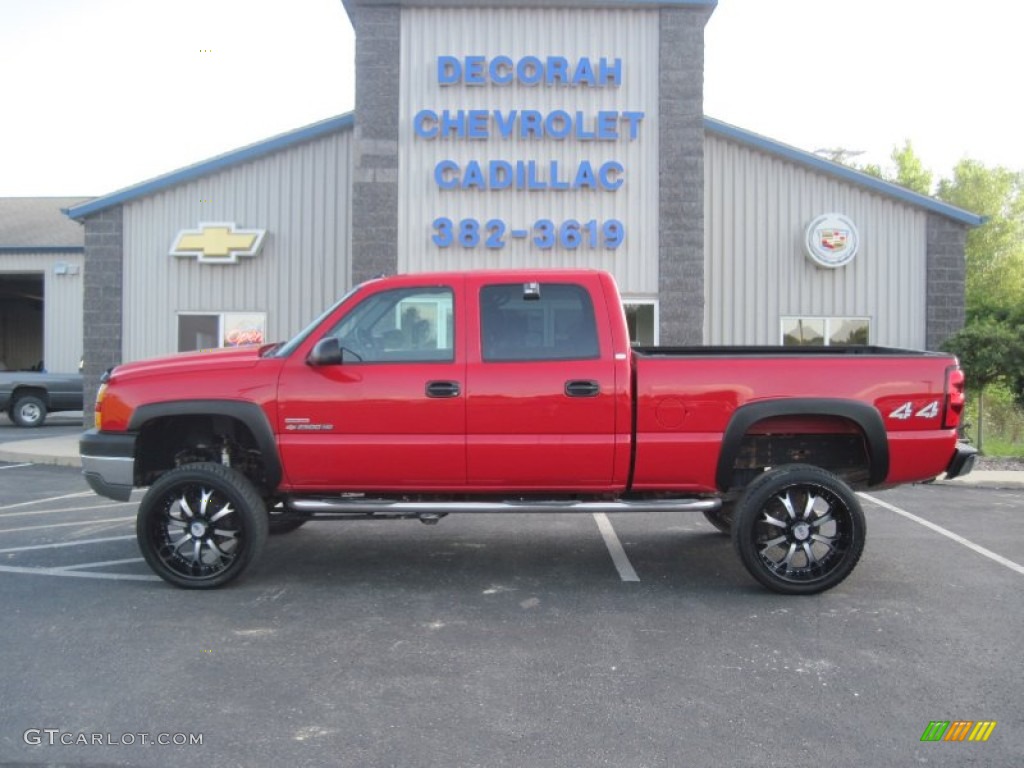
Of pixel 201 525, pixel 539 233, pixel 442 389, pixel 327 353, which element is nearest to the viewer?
pixel 327 353

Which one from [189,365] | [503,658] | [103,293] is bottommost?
[503,658]

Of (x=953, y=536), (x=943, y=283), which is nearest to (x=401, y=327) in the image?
(x=953, y=536)

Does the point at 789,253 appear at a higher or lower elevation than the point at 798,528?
higher

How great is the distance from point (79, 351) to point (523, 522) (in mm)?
19114

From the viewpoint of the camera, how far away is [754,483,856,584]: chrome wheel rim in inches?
219

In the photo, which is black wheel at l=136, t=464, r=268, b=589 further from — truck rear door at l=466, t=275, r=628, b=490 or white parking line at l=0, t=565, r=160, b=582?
truck rear door at l=466, t=275, r=628, b=490

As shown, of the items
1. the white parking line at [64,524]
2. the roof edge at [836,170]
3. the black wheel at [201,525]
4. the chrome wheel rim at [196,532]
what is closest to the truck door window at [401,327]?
the black wheel at [201,525]

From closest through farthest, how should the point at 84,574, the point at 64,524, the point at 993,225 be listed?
the point at 84,574 → the point at 64,524 → the point at 993,225

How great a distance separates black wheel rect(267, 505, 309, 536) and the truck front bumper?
947 millimetres

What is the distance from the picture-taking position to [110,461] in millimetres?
5707

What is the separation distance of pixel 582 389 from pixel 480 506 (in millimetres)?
1002

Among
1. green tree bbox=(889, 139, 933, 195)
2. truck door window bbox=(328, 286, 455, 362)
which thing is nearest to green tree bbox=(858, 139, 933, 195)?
green tree bbox=(889, 139, 933, 195)

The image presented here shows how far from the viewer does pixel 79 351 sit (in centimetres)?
2317

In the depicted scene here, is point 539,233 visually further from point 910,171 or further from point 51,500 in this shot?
point 910,171
